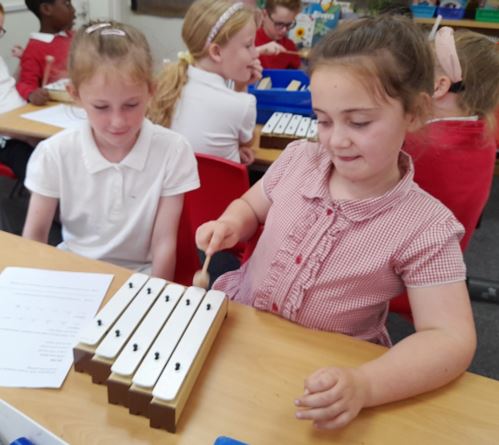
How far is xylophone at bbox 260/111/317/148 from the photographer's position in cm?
198

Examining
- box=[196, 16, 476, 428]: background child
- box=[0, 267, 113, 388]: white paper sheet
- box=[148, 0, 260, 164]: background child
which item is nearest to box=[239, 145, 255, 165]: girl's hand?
box=[148, 0, 260, 164]: background child

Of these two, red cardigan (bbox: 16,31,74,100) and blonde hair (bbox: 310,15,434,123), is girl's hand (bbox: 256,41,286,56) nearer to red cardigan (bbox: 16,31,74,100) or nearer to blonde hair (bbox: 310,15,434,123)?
red cardigan (bbox: 16,31,74,100)

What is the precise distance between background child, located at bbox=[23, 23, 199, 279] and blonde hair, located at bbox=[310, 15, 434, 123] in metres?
0.54

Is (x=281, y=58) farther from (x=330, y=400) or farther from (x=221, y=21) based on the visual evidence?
(x=330, y=400)

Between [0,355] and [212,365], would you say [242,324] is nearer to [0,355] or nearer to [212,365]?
[212,365]

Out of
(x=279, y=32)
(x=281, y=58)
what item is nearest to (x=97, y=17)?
(x=279, y=32)

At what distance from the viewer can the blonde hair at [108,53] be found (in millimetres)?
1235

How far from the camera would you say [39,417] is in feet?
2.49

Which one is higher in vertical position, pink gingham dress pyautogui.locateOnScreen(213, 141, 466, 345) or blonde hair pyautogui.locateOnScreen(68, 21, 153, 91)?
blonde hair pyautogui.locateOnScreen(68, 21, 153, 91)

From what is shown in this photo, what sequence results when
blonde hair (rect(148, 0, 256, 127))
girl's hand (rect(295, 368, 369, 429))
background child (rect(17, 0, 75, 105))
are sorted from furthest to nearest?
background child (rect(17, 0, 75, 105)) → blonde hair (rect(148, 0, 256, 127)) → girl's hand (rect(295, 368, 369, 429))

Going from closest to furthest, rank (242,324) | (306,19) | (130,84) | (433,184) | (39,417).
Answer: (39,417)
(242,324)
(130,84)
(433,184)
(306,19)

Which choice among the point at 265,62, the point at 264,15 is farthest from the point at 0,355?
the point at 264,15

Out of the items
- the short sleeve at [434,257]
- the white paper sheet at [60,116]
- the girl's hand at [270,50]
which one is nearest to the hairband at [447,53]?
the short sleeve at [434,257]

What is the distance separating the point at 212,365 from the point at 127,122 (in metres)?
0.71
